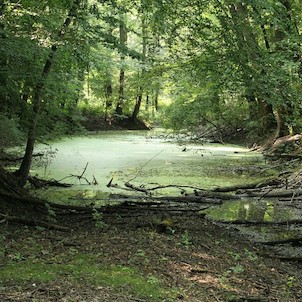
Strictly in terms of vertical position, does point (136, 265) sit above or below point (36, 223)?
below

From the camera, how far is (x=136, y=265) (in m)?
4.27

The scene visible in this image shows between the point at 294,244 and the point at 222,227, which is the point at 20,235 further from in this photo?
the point at 294,244

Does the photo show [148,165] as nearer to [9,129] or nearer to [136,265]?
[9,129]

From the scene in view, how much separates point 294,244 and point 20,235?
3.31m

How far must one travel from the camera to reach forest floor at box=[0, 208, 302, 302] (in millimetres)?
3557

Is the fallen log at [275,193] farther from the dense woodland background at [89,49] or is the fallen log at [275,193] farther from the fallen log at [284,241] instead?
the fallen log at [284,241]

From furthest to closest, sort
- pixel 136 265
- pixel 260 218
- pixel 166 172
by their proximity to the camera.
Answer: pixel 166 172, pixel 260 218, pixel 136 265

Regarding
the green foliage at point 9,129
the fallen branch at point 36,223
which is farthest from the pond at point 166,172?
the fallen branch at point 36,223

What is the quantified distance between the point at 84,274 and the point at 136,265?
58 cm

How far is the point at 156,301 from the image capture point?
3.46 metres

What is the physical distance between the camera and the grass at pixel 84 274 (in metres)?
3.62

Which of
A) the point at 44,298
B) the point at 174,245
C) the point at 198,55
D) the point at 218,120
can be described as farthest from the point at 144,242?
the point at 218,120

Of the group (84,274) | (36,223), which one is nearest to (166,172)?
(36,223)

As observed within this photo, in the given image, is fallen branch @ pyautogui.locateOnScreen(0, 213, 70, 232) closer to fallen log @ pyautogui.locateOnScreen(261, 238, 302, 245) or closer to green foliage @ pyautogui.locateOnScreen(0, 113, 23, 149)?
green foliage @ pyautogui.locateOnScreen(0, 113, 23, 149)
